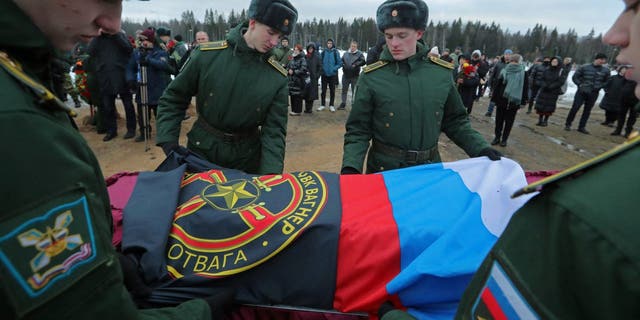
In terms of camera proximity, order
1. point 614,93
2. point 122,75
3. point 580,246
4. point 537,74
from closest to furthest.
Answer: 1. point 580,246
2. point 122,75
3. point 614,93
4. point 537,74

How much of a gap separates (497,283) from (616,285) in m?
0.22

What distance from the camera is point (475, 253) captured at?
1.60 metres

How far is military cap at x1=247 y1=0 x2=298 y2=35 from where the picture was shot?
243cm

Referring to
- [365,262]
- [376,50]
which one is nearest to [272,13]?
[365,262]

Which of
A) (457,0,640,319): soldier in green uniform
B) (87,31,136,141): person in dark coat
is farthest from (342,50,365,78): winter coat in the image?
(457,0,640,319): soldier in green uniform

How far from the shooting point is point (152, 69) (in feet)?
21.1

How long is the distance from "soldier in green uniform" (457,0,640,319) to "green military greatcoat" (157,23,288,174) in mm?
2127

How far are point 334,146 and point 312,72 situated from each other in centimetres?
333

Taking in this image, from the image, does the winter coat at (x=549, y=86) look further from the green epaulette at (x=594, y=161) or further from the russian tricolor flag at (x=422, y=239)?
the green epaulette at (x=594, y=161)

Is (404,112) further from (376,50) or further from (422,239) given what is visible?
(376,50)

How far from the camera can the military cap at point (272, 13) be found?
7.96 ft

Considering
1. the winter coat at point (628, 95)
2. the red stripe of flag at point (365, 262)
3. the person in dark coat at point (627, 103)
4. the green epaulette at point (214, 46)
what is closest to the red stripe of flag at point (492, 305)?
the red stripe of flag at point (365, 262)

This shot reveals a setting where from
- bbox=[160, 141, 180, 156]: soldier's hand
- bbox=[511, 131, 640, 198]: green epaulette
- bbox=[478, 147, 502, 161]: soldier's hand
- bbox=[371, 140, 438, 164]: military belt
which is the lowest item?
bbox=[160, 141, 180, 156]: soldier's hand

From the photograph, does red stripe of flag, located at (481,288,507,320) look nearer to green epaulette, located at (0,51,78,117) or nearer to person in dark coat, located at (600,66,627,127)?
green epaulette, located at (0,51,78,117)
